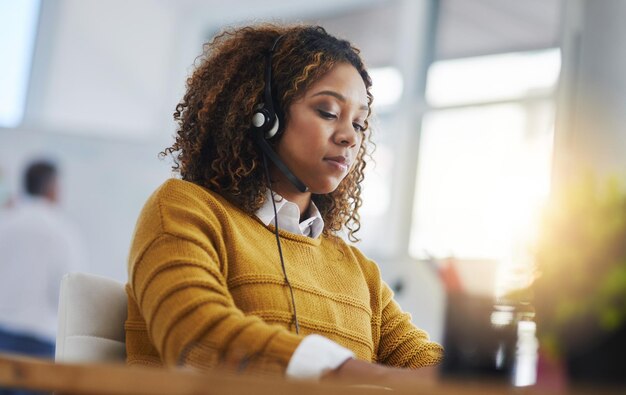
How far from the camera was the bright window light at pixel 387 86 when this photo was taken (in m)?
4.71

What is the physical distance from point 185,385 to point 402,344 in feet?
3.38

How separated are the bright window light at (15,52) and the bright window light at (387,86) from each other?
1.96 m

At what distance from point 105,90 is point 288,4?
1.23 m

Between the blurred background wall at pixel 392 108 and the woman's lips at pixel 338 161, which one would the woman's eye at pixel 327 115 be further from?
the blurred background wall at pixel 392 108

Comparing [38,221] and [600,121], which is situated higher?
[600,121]

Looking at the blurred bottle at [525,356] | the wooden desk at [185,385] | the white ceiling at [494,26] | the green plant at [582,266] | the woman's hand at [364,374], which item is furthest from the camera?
the white ceiling at [494,26]

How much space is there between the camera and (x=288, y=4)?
202 inches

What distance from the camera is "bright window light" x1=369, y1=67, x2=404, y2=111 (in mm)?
4715

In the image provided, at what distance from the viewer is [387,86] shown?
4.79m

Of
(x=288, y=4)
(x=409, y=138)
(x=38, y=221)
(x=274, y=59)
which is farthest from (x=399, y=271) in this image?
(x=274, y=59)

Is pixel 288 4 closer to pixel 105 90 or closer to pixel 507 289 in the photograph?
pixel 105 90

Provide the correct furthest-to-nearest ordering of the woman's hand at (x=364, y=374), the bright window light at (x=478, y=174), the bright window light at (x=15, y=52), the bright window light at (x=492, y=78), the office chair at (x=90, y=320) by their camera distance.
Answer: the bright window light at (x=15, y=52), the bright window light at (x=492, y=78), the bright window light at (x=478, y=174), the office chair at (x=90, y=320), the woman's hand at (x=364, y=374)

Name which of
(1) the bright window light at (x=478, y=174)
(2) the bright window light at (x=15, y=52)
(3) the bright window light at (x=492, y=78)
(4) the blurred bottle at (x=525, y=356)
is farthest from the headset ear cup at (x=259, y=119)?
(2) the bright window light at (x=15, y=52)

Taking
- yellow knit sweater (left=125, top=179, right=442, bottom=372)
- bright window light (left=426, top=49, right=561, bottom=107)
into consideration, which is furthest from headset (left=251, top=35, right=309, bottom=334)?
bright window light (left=426, top=49, right=561, bottom=107)
